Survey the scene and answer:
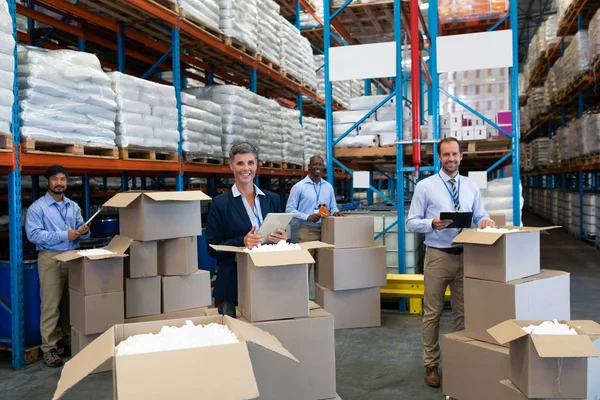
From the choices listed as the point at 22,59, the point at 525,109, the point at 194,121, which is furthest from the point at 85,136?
the point at 525,109

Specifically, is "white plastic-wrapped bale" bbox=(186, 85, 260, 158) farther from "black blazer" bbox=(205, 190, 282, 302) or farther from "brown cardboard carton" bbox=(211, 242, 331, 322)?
"brown cardboard carton" bbox=(211, 242, 331, 322)

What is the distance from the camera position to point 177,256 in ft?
15.6

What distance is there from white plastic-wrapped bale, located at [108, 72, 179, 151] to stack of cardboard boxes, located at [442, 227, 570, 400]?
3.82m

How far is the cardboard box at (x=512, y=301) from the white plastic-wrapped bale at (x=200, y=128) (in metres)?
4.31

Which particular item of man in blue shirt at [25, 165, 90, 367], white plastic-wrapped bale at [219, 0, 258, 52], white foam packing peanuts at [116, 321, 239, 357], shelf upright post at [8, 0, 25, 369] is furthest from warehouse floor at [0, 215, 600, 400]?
white plastic-wrapped bale at [219, 0, 258, 52]

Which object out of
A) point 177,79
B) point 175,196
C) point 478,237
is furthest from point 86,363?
point 177,79

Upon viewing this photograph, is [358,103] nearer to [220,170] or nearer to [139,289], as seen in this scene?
[220,170]

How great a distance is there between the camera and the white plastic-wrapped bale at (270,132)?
9.07 metres

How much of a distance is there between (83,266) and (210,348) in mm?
3310

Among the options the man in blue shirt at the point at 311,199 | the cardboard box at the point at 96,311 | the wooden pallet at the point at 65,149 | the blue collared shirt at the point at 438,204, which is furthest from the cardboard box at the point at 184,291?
the man in blue shirt at the point at 311,199

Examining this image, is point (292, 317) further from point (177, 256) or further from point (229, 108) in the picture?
point (229, 108)

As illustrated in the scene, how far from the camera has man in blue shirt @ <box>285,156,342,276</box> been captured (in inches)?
271

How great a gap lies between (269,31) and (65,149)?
5265 mm

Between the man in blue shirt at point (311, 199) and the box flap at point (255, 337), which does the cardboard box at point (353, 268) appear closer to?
the man in blue shirt at point (311, 199)
